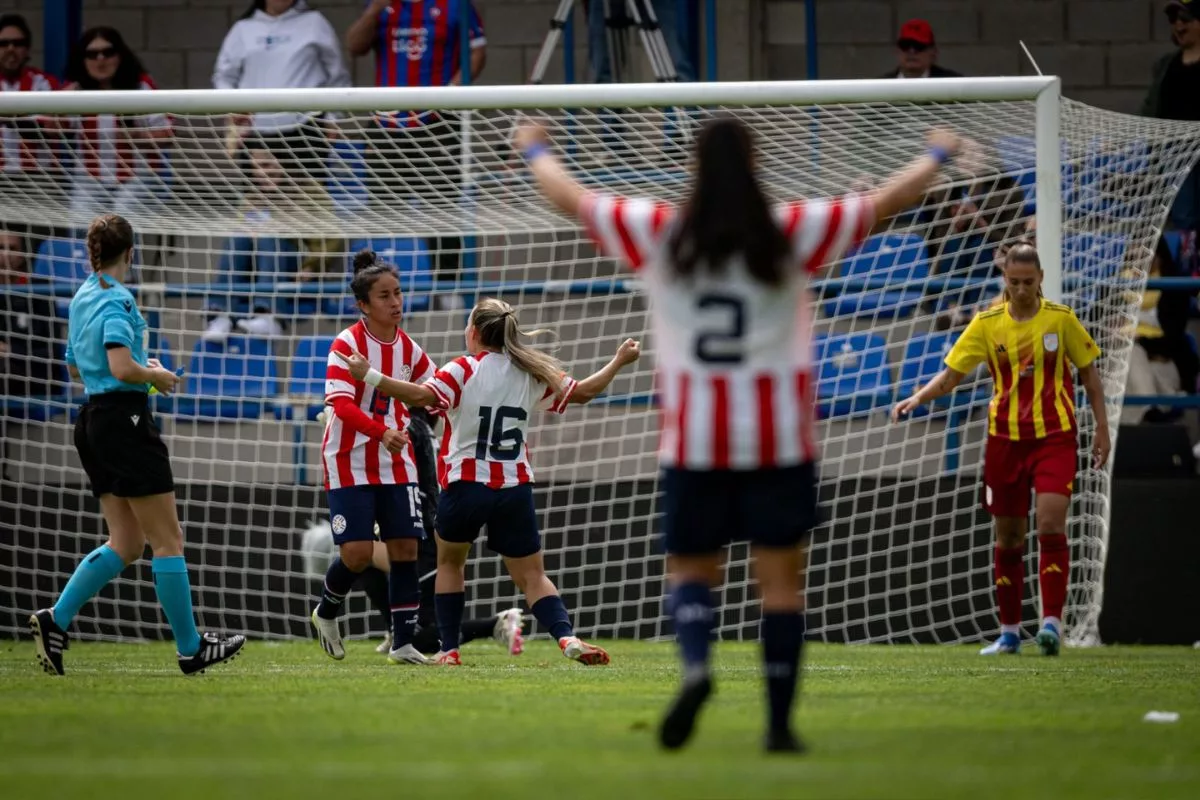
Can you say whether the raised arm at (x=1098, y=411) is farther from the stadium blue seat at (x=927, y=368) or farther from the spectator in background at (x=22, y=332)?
the spectator in background at (x=22, y=332)

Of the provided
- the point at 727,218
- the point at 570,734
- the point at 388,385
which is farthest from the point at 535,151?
the point at 388,385

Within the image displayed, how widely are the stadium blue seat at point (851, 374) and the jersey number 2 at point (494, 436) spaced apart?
3316mm

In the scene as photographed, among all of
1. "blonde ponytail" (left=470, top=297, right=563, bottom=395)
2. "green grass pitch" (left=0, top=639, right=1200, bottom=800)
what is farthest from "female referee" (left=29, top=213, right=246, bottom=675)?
"blonde ponytail" (left=470, top=297, right=563, bottom=395)

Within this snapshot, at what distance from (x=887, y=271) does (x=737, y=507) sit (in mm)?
6809

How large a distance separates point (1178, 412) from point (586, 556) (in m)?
4.05

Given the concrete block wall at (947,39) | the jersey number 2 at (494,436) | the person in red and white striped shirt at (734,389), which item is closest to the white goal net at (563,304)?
the jersey number 2 at (494,436)

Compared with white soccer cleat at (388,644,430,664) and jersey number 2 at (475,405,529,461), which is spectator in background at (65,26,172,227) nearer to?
jersey number 2 at (475,405,529,461)

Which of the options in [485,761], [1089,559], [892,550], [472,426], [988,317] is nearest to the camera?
[485,761]

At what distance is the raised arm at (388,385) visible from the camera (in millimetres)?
7504

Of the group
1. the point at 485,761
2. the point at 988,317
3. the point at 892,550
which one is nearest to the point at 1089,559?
the point at 892,550

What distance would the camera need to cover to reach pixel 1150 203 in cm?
1011

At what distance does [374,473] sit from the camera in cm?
788

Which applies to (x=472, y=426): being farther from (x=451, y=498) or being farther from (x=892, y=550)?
(x=892, y=550)

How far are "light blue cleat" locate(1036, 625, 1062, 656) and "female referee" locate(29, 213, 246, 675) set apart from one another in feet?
12.5
